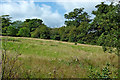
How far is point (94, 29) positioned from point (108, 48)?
47.6 feet

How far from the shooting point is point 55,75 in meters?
2.11

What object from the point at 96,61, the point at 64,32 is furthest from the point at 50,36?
the point at 96,61

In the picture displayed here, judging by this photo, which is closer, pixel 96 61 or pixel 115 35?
pixel 115 35

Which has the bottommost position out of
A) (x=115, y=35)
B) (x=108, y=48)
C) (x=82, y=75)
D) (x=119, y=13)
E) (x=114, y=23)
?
(x=82, y=75)

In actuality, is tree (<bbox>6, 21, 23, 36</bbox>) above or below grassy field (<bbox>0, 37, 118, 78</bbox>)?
above

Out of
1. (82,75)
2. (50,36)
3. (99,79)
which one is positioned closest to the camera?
(99,79)

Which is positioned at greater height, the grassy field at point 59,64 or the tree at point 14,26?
the tree at point 14,26

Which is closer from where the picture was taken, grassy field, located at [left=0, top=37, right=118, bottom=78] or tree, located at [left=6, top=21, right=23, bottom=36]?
grassy field, located at [left=0, top=37, right=118, bottom=78]

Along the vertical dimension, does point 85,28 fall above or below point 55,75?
above

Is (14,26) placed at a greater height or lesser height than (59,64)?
greater

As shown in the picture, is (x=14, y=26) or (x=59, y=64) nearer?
(x=59, y=64)

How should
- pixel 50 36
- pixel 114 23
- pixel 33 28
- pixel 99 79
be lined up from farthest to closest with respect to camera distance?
pixel 50 36 < pixel 33 28 < pixel 114 23 < pixel 99 79

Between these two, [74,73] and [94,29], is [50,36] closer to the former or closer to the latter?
[94,29]

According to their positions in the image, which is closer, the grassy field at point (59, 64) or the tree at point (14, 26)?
the grassy field at point (59, 64)
